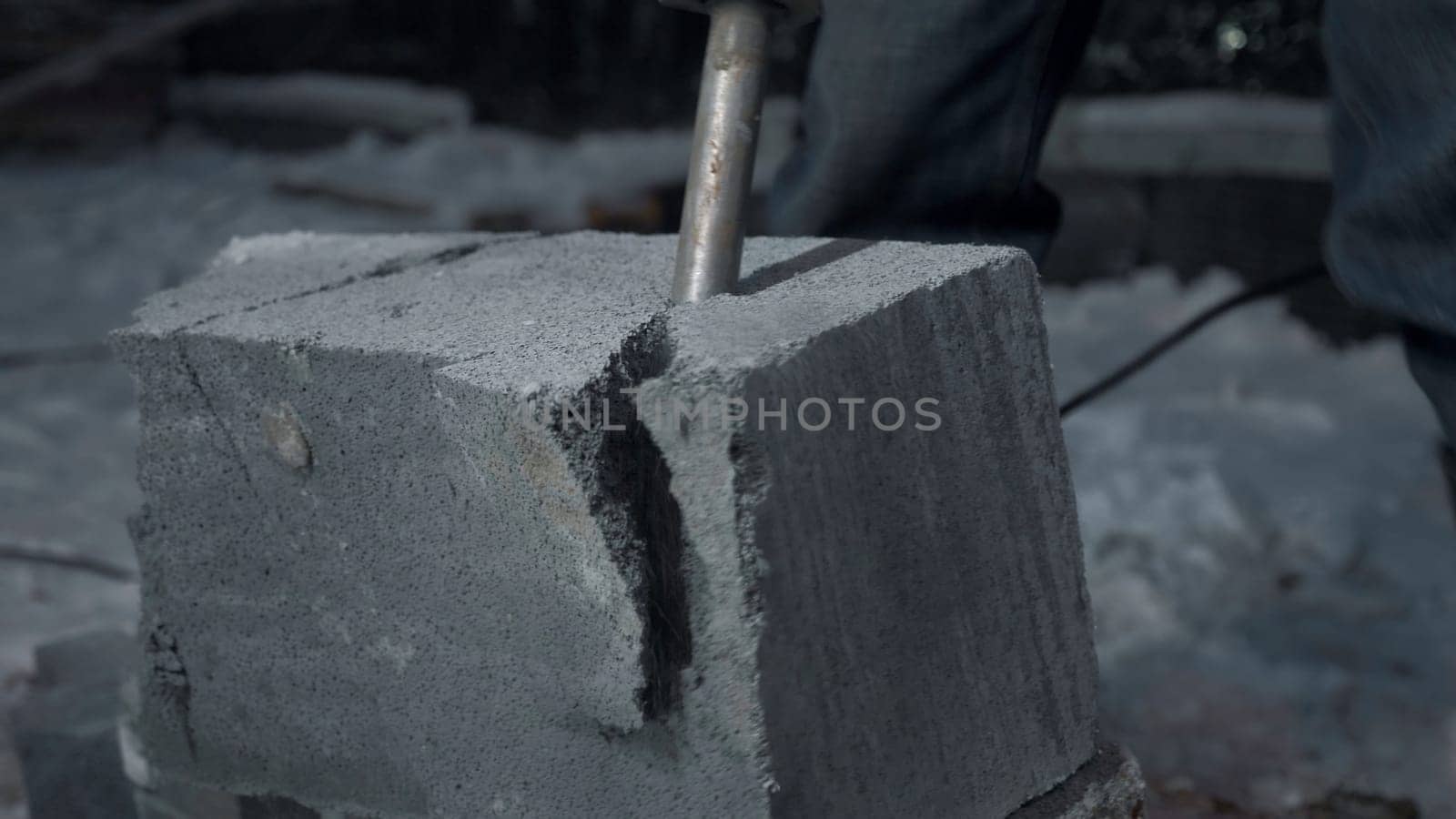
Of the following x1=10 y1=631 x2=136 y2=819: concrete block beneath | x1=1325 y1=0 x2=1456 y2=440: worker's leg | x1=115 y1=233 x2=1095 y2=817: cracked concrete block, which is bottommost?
x1=10 y1=631 x2=136 y2=819: concrete block beneath

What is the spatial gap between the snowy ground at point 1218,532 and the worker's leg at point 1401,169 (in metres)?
0.64

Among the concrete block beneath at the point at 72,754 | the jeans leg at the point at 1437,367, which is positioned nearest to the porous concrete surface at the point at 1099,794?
the jeans leg at the point at 1437,367

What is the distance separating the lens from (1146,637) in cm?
183

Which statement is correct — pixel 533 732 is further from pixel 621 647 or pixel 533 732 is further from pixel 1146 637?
pixel 1146 637

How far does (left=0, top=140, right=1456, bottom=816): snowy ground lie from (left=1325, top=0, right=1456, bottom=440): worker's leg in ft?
2.10

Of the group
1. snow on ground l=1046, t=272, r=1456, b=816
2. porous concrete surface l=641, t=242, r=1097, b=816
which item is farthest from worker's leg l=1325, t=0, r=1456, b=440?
snow on ground l=1046, t=272, r=1456, b=816

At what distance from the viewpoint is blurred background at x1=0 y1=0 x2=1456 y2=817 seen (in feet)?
5.63

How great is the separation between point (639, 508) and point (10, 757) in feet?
3.68

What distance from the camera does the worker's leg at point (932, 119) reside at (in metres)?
1.32

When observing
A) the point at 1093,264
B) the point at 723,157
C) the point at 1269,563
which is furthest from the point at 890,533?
the point at 1093,264

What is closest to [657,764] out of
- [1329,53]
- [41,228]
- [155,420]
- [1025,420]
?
[1025,420]

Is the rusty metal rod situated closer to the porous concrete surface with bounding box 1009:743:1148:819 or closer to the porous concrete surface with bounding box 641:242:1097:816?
the porous concrete surface with bounding box 641:242:1097:816

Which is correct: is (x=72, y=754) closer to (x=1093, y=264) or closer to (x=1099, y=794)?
(x=1099, y=794)

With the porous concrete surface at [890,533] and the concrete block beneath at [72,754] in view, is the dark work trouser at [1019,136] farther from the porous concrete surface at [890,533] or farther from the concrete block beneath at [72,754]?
the concrete block beneath at [72,754]
